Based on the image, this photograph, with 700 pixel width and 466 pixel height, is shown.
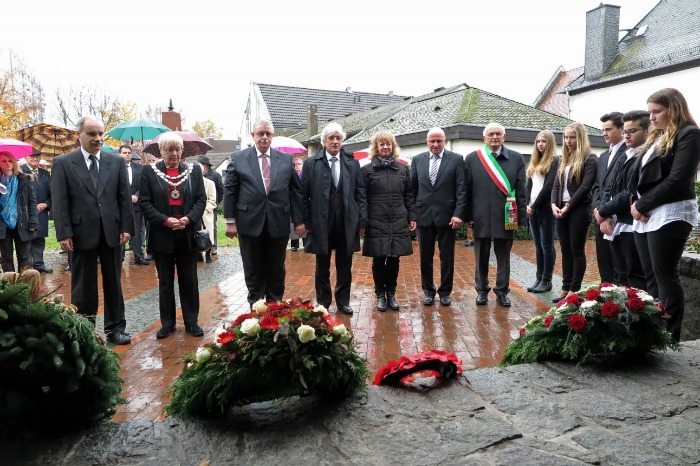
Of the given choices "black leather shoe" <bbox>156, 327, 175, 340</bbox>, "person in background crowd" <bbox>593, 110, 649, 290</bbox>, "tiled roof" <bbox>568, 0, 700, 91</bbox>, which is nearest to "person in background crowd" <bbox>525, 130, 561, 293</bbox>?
"person in background crowd" <bbox>593, 110, 649, 290</bbox>

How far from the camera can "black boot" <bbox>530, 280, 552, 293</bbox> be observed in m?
7.00

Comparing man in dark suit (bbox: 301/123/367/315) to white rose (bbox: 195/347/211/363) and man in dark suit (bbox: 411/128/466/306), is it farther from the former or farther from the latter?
white rose (bbox: 195/347/211/363)

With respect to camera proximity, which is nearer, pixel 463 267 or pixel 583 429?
pixel 583 429

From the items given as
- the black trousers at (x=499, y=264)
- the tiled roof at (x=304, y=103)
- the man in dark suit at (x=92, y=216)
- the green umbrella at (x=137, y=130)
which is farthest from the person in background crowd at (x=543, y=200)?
the tiled roof at (x=304, y=103)

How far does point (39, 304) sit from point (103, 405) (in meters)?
0.45

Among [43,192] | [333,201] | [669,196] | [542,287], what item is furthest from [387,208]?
[43,192]

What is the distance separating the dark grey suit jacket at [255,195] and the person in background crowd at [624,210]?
3053 millimetres

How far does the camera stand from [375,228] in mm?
5930

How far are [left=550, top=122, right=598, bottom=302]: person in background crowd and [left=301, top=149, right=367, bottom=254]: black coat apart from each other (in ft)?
8.07

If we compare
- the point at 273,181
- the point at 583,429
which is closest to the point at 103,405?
the point at 583,429

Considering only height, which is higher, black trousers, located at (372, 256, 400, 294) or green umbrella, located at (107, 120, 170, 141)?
green umbrella, located at (107, 120, 170, 141)

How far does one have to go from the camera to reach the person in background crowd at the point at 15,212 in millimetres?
7844

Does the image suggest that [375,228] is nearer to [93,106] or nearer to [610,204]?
[610,204]

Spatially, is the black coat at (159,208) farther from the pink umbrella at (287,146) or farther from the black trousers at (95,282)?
the pink umbrella at (287,146)
